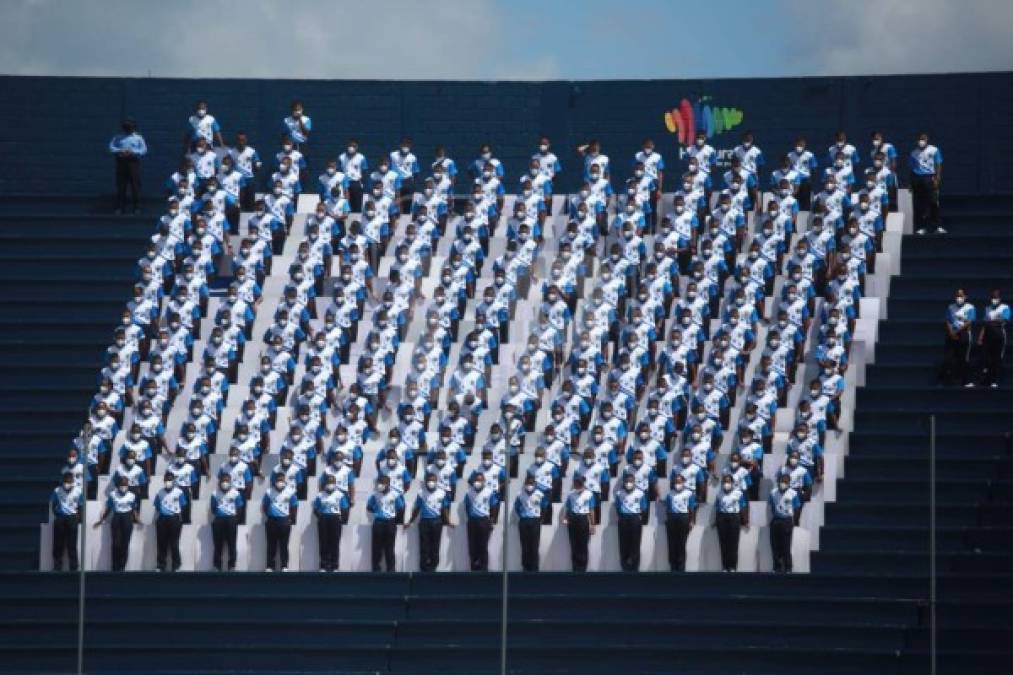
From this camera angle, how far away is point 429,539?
3959 cm

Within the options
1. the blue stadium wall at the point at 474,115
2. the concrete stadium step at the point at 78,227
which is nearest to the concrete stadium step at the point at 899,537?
the blue stadium wall at the point at 474,115

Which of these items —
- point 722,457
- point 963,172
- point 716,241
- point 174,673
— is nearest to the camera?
point 174,673

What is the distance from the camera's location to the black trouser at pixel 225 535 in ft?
131

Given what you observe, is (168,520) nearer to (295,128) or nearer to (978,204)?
(295,128)

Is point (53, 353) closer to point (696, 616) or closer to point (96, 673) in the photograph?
point (96, 673)

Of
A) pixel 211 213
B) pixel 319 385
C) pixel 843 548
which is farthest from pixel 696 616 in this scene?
pixel 211 213

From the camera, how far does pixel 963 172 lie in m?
47.3

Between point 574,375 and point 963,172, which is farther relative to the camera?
point 963,172

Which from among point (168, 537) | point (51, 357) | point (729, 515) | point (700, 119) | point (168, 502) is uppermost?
point (700, 119)

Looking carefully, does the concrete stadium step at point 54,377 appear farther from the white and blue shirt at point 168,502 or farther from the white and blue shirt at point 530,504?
the white and blue shirt at point 530,504

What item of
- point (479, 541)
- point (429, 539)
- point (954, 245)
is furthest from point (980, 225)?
point (429, 539)

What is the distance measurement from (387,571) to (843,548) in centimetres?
664

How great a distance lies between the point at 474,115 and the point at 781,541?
1313 centimetres

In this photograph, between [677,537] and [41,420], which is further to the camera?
[41,420]
